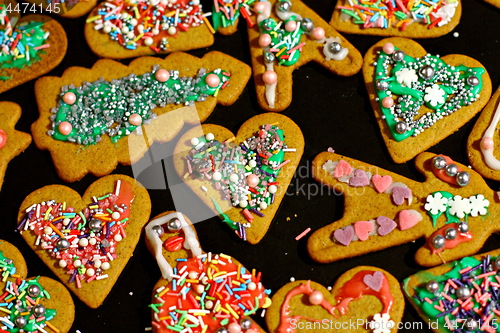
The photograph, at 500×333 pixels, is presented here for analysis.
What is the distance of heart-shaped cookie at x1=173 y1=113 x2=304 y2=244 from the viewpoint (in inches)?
101

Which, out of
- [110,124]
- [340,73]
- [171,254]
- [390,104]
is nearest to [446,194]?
[390,104]

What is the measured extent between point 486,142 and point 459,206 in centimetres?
28

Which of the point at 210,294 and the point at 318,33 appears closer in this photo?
the point at 210,294

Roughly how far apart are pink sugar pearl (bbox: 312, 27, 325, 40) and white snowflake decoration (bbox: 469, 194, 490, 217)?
2.93 feet

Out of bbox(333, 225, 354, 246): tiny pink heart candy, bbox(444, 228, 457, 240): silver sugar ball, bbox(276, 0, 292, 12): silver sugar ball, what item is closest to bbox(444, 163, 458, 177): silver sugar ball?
bbox(444, 228, 457, 240): silver sugar ball

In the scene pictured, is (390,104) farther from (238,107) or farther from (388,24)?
(238,107)

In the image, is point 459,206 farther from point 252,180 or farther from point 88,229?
point 88,229

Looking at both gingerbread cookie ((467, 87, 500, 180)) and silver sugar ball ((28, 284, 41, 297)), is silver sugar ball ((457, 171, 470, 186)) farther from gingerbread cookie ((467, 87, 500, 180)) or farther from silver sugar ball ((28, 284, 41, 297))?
silver sugar ball ((28, 284, 41, 297))

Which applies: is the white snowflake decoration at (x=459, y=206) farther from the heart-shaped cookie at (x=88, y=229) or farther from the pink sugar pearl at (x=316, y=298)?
the heart-shaped cookie at (x=88, y=229)

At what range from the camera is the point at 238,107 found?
2.74 metres

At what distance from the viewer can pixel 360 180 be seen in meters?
2.55

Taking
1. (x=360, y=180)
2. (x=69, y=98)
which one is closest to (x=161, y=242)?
(x=69, y=98)

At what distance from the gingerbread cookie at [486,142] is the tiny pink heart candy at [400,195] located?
Result: 0.30m

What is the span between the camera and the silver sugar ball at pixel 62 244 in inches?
100
